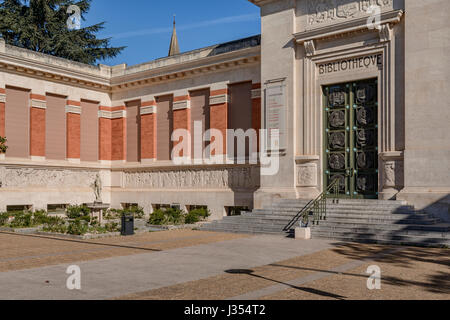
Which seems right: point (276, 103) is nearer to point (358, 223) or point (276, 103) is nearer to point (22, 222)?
point (358, 223)

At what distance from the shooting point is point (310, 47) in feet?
65.4

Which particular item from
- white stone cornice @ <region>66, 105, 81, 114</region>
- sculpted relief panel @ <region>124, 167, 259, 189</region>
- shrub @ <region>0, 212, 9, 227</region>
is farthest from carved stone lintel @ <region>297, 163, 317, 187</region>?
white stone cornice @ <region>66, 105, 81, 114</region>

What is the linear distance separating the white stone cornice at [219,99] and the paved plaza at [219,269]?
419 inches

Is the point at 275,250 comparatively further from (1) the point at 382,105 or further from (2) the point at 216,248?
(1) the point at 382,105

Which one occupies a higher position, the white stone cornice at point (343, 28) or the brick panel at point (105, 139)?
the white stone cornice at point (343, 28)

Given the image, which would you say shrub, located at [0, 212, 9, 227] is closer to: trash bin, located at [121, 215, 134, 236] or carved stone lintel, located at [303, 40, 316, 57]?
trash bin, located at [121, 215, 134, 236]

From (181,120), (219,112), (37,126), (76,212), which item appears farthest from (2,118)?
(219,112)

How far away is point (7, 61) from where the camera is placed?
23.9m

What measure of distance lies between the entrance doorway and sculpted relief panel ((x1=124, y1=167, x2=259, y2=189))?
4.33 meters

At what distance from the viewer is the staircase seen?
14.1m

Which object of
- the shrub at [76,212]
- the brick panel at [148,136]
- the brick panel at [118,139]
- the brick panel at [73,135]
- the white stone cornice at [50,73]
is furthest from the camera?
the brick panel at [118,139]

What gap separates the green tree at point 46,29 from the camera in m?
37.0

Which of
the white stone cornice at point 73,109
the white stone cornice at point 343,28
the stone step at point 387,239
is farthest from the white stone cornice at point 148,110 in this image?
the stone step at point 387,239

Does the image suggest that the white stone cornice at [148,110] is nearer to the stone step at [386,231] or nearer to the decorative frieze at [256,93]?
the decorative frieze at [256,93]
